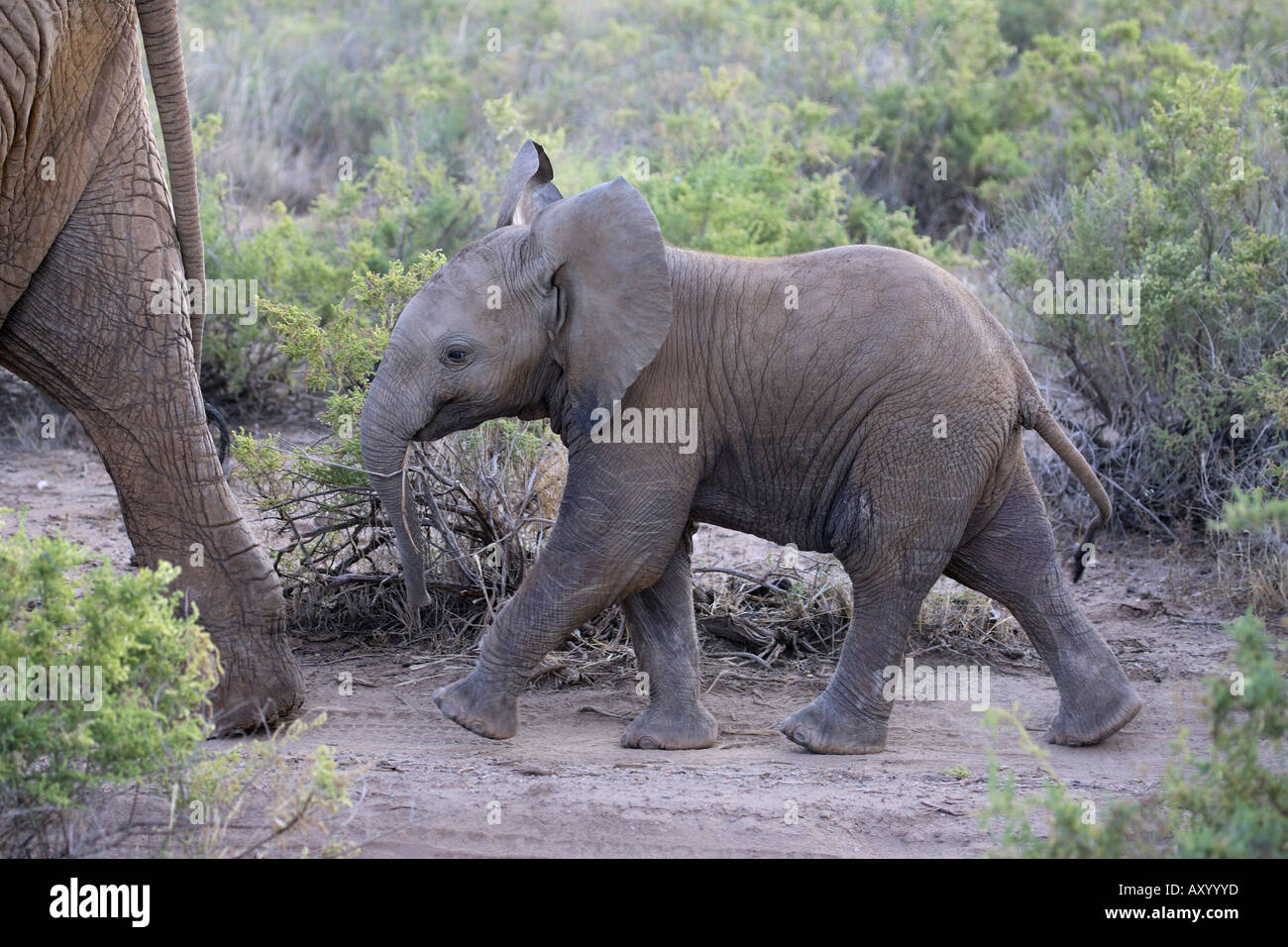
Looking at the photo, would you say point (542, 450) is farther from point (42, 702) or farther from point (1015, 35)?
point (1015, 35)

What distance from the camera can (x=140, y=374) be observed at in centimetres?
494

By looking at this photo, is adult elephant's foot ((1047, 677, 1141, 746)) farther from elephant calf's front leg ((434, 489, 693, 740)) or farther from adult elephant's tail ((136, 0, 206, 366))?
adult elephant's tail ((136, 0, 206, 366))

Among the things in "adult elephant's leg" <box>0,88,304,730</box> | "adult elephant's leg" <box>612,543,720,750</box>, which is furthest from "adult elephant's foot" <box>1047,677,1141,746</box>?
"adult elephant's leg" <box>0,88,304,730</box>

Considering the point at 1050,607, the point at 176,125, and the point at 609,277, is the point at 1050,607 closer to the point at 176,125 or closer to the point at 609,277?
the point at 609,277

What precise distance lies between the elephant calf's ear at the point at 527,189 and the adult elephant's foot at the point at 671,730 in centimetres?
190

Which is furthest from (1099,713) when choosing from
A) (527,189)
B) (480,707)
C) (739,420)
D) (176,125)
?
(176,125)

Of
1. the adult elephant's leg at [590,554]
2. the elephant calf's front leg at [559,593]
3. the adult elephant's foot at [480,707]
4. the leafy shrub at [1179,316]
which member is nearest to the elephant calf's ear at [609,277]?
the adult elephant's leg at [590,554]

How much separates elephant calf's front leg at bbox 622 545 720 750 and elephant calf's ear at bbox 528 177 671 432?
3.06ft

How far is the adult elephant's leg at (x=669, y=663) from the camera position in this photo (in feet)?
18.5

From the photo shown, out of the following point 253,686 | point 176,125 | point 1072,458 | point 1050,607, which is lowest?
point 253,686

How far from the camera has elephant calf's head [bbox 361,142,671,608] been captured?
5.07 metres

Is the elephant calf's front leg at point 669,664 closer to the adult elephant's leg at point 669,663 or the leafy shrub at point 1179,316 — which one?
the adult elephant's leg at point 669,663

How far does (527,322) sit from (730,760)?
1739mm

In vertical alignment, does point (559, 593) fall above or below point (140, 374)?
below
